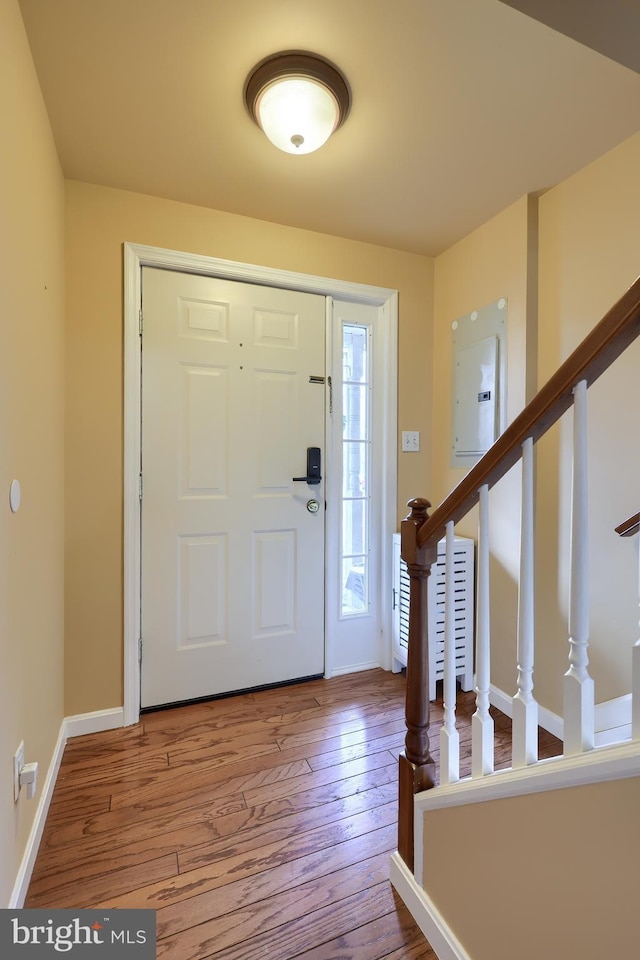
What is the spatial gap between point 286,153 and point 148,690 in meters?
2.41

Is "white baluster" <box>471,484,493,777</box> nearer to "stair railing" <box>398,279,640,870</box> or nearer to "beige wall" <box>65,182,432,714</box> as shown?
"stair railing" <box>398,279,640,870</box>

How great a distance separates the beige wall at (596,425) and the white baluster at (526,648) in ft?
3.32

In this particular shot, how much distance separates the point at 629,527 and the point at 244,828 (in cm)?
165

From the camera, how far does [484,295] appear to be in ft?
7.41

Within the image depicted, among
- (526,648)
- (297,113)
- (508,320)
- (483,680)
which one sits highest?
(297,113)

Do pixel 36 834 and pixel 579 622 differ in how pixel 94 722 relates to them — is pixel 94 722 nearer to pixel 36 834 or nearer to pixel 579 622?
pixel 36 834

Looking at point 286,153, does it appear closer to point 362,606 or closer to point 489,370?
point 489,370

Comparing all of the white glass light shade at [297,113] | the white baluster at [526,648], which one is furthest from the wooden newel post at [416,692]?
the white glass light shade at [297,113]

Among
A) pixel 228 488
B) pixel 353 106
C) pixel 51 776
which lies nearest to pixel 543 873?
pixel 51 776

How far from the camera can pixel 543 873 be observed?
81 centimetres

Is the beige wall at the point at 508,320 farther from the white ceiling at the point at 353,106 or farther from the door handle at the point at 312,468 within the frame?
the door handle at the point at 312,468

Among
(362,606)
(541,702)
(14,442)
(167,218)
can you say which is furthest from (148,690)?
(167,218)

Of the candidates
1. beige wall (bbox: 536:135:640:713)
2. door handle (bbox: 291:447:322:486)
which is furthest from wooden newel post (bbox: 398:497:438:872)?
door handle (bbox: 291:447:322:486)

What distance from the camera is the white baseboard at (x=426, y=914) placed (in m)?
1.02
